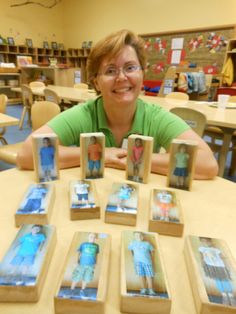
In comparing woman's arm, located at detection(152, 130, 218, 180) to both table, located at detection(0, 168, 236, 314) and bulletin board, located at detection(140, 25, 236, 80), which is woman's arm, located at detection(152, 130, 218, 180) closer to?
table, located at detection(0, 168, 236, 314)

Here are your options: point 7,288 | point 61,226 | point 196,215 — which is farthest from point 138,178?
point 7,288

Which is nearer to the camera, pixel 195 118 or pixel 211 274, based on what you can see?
pixel 211 274

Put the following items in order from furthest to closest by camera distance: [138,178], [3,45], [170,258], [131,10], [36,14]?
[36,14] < [3,45] < [131,10] < [138,178] < [170,258]

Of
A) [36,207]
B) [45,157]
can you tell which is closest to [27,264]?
[36,207]

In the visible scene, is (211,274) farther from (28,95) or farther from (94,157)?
(28,95)

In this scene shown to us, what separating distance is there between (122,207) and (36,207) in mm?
238

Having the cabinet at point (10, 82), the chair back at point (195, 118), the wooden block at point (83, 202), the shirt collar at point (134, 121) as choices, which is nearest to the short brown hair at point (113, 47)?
the shirt collar at point (134, 121)

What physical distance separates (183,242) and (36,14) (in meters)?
9.34

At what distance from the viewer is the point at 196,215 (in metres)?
0.76

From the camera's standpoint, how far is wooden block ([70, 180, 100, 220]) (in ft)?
2.31

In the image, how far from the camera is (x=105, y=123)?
3.97ft

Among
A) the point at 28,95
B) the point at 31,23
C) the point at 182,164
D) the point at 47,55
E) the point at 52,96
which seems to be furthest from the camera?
the point at 47,55

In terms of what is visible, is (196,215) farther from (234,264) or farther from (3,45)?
(3,45)

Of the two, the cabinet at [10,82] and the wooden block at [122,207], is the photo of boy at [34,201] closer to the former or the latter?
the wooden block at [122,207]
